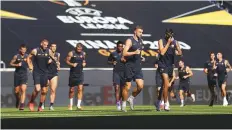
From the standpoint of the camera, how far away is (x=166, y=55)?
1955 centimetres

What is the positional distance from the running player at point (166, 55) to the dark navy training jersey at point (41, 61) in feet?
13.6

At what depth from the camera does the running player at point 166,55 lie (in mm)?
19141

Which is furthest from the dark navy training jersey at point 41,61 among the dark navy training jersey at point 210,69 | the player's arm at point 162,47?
the dark navy training jersey at point 210,69

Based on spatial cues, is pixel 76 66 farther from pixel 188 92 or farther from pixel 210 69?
pixel 188 92

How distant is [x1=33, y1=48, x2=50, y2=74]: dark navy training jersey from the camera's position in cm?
2190

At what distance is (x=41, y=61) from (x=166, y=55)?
4495 millimetres

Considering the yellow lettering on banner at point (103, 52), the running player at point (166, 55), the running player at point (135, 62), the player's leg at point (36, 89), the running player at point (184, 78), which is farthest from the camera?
the yellow lettering on banner at point (103, 52)

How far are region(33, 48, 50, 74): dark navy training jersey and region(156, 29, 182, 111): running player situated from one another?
163 inches

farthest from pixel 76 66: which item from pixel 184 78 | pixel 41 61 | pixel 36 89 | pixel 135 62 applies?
pixel 184 78

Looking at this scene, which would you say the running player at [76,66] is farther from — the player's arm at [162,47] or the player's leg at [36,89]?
the player's arm at [162,47]

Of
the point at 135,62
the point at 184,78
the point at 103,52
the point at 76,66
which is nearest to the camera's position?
the point at 135,62

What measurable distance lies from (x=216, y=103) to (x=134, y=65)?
1280 centimetres

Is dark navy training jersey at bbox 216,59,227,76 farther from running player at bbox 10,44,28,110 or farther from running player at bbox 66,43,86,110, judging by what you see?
running player at bbox 10,44,28,110

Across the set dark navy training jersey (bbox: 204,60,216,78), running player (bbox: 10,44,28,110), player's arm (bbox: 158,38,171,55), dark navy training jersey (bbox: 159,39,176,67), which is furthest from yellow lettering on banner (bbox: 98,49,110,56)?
player's arm (bbox: 158,38,171,55)
